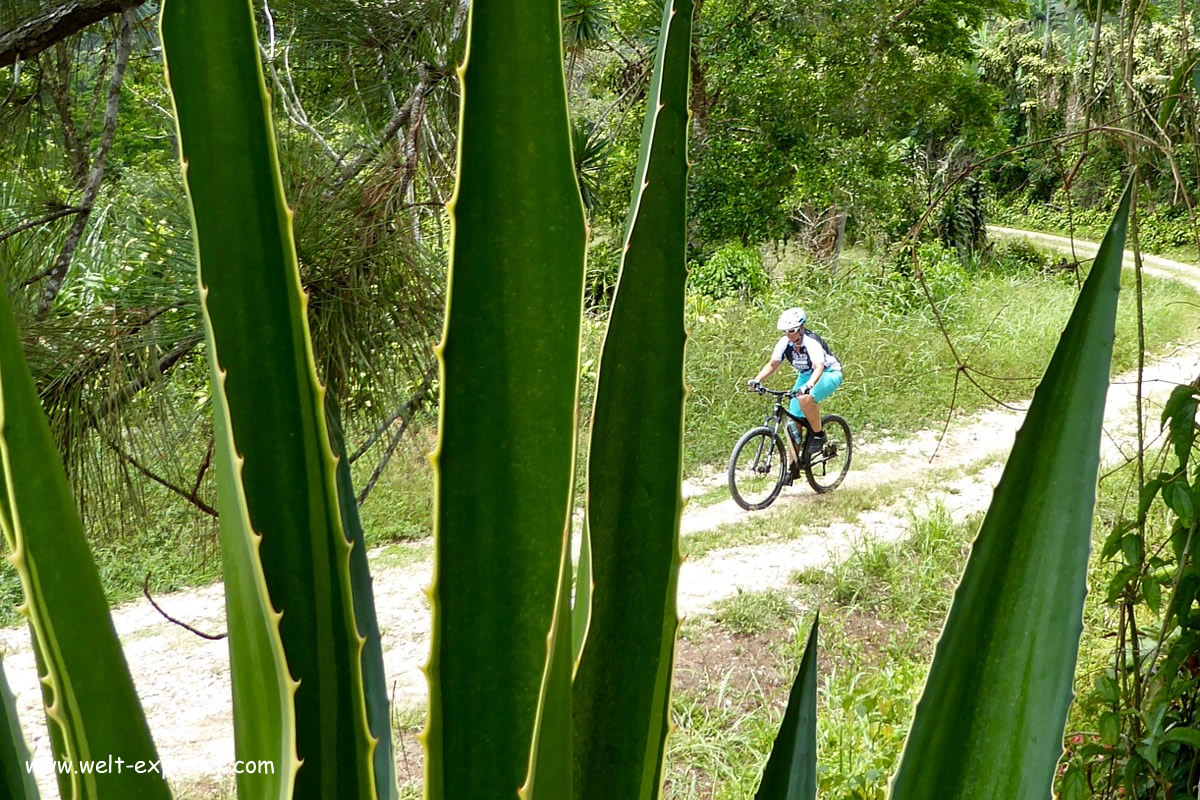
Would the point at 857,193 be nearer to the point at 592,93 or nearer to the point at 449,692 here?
the point at 592,93

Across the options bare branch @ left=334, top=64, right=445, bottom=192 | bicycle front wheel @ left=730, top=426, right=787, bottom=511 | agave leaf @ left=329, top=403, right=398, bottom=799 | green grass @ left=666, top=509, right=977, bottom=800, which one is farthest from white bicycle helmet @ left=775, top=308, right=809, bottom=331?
agave leaf @ left=329, top=403, right=398, bottom=799

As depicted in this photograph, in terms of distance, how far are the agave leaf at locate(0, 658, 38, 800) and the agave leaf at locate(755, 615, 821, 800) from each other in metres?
0.25

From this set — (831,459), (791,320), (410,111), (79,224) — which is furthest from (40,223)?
(831,459)

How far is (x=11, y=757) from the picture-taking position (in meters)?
0.31

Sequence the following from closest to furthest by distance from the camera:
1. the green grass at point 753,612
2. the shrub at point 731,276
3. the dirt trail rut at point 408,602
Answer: the dirt trail rut at point 408,602, the green grass at point 753,612, the shrub at point 731,276

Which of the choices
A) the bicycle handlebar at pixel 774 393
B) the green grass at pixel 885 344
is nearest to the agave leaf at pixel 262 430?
the bicycle handlebar at pixel 774 393

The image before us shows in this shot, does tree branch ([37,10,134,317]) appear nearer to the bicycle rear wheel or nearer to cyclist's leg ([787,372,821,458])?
cyclist's leg ([787,372,821,458])

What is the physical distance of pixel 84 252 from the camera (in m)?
1.21

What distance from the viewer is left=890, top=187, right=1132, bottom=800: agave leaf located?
0.34 metres

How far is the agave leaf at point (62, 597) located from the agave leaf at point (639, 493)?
0.46 ft

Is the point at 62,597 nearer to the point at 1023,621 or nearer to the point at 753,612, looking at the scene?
the point at 1023,621

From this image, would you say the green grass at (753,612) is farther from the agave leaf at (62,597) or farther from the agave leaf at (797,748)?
the agave leaf at (62,597)

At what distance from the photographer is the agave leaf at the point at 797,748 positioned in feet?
1.28

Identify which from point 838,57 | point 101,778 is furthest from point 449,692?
point 838,57
